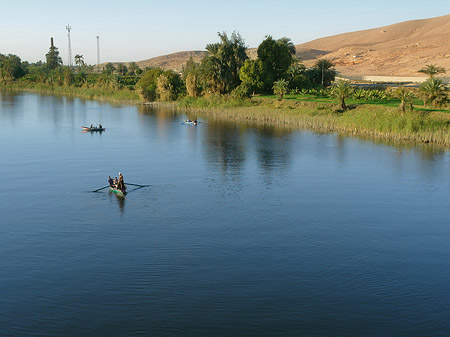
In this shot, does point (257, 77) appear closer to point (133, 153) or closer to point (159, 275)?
point (133, 153)

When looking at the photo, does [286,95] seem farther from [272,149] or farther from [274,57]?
[272,149]

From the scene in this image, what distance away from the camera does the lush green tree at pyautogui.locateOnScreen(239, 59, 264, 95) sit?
113000 millimetres

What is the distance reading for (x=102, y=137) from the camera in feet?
253

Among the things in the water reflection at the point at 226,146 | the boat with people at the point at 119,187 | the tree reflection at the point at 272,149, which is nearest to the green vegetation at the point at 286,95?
the tree reflection at the point at 272,149

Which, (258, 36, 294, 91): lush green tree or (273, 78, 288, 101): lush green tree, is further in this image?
(258, 36, 294, 91): lush green tree

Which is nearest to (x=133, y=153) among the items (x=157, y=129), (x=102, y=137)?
(x=102, y=137)

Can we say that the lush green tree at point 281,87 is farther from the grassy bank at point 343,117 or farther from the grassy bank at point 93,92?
the grassy bank at point 93,92

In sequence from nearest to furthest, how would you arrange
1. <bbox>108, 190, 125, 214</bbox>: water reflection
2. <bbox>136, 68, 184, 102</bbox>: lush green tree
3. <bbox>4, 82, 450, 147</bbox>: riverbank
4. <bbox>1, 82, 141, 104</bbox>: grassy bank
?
<bbox>108, 190, 125, 214</bbox>: water reflection
<bbox>4, 82, 450, 147</bbox>: riverbank
<bbox>136, 68, 184, 102</bbox>: lush green tree
<bbox>1, 82, 141, 104</bbox>: grassy bank

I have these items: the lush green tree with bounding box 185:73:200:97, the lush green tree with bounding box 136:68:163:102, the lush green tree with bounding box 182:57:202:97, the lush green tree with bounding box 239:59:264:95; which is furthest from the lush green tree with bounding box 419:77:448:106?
the lush green tree with bounding box 136:68:163:102

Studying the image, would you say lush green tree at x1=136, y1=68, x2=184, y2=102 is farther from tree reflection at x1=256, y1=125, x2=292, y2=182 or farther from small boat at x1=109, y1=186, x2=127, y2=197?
small boat at x1=109, y1=186, x2=127, y2=197

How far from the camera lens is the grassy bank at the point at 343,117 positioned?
65.8 m

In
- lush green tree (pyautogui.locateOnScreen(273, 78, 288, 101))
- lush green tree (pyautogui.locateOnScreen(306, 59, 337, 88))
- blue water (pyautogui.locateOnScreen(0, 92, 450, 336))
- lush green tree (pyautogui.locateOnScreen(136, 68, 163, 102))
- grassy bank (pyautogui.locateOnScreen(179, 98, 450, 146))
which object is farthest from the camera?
lush green tree (pyautogui.locateOnScreen(136, 68, 163, 102))

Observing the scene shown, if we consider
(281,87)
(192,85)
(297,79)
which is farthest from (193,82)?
(281,87)

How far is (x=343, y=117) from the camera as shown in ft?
258
